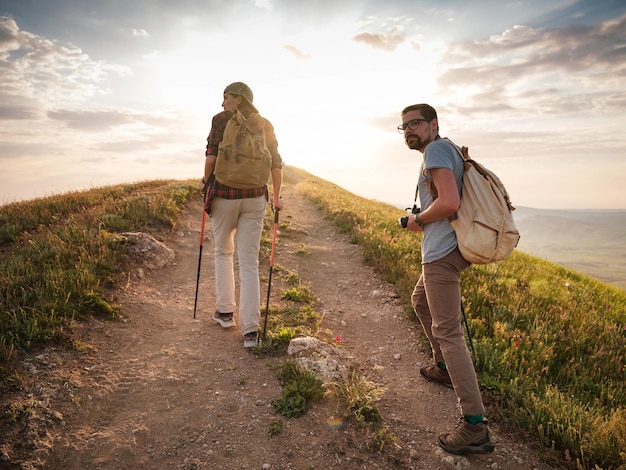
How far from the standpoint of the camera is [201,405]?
14.0ft

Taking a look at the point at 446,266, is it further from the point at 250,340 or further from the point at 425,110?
the point at 250,340

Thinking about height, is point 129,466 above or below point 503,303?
below

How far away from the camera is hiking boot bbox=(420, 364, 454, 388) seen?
4934 mm

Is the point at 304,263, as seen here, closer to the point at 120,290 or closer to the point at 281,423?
the point at 120,290

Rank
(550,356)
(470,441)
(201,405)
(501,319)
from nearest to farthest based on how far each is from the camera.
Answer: (470,441) < (201,405) < (550,356) < (501,319)

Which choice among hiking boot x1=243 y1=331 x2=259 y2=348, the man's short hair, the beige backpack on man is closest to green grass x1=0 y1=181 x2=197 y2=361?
hiking boot x1=243 y1=331 x2=259 y2=348

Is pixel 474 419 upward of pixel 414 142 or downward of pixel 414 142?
downward

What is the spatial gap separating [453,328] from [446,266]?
0.64m

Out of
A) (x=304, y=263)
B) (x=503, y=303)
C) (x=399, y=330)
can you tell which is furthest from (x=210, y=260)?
(x=503, y=303)

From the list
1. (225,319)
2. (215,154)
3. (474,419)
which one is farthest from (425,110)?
(225,319)

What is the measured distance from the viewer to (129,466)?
3.44 meters

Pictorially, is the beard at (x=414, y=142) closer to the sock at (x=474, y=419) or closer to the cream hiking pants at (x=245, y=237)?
the cream hiking pants at (x=245, y=237)

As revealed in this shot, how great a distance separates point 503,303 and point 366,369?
3.33 meters

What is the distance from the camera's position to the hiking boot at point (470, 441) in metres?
3.66
